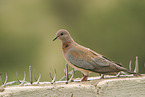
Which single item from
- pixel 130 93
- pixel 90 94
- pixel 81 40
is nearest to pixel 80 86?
pixel 90 94

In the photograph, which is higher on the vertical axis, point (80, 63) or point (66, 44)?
point (66, 44)

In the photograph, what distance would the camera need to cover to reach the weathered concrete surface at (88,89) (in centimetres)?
325

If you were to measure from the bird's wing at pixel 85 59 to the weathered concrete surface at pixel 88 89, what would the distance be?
19cm

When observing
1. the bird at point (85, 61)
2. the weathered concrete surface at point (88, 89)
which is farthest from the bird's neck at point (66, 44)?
the weathered concrete surface at point (88, 89)

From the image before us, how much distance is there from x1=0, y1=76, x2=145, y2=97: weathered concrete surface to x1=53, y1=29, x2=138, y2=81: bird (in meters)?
0.12

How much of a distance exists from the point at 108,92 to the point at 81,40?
5592 mm

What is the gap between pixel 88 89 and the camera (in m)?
3.31

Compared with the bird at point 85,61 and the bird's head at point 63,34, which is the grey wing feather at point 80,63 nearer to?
the bird at point 85,61

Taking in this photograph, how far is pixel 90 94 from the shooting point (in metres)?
3.32

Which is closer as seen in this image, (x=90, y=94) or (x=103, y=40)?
(x=90, y=94)

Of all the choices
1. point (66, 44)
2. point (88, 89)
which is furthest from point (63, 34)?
point (88, 89)

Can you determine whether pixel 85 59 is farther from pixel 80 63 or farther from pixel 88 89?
pixel 88 89

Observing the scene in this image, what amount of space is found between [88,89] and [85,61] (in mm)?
317

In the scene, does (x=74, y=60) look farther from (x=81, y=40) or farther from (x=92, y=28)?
(x=92, y=28)
